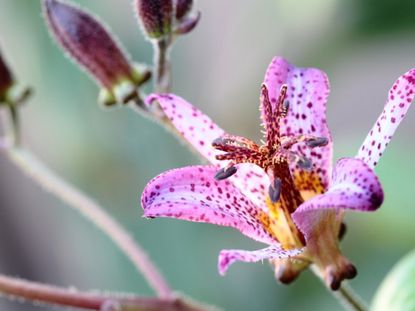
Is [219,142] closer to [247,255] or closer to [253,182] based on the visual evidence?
[253,182]

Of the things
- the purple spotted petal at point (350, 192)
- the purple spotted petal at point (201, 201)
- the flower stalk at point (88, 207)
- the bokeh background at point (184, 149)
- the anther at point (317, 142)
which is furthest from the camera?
the bokeh background at point (184, 149)

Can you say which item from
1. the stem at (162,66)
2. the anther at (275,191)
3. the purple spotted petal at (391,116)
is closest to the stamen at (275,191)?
the anther at (275,191)

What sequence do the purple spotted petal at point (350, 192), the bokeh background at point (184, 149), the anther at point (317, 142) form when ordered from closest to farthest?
the purple spotted petal at point (350, 192) < the anther at point (317, 142) < the bokeh background at point (184, 149)

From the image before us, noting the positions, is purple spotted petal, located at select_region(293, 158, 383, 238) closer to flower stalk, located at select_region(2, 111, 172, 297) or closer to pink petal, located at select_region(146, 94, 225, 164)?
pink petal, located at select_region(146, 94, 225, 164)

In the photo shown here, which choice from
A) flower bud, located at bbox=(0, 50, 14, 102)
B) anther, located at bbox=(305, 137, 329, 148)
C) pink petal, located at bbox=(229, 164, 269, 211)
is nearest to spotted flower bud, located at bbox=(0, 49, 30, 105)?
flower bud, located at bbox=(0, 50, 14, 102)

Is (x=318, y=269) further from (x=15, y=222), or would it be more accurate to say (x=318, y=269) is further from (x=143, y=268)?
(x=15, y=222)

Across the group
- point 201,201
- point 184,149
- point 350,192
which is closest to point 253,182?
point 201,201

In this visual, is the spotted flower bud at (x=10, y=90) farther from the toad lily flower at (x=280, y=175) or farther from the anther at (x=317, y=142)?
the anther at (x=317, y=142)
